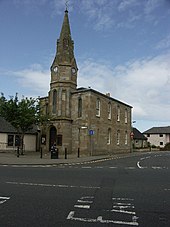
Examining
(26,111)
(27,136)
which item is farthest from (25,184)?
(27,136)

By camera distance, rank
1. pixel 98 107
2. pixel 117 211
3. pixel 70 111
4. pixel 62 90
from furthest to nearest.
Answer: pixel 98 107, pixel 70 111, pixel 62 90, pixel 117 211

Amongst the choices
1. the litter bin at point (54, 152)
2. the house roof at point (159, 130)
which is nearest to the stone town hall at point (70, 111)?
the litter bin at point (54, 152)

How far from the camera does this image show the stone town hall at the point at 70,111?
33.8 m

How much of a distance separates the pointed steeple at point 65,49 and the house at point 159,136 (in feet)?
198

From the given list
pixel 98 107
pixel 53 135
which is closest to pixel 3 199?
pixel 53 135

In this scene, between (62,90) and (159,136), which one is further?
(159,136)

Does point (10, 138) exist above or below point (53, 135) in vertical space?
below

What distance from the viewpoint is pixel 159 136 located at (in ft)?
294

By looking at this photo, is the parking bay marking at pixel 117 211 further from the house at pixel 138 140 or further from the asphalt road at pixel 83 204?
the house at pixel 138 140

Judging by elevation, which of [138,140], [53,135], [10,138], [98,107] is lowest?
[138,140]

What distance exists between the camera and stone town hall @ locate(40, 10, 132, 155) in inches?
1329

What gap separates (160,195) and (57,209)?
355 centimetres

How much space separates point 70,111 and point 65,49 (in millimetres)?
7883

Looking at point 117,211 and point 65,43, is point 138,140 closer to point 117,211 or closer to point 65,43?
point 65,43
